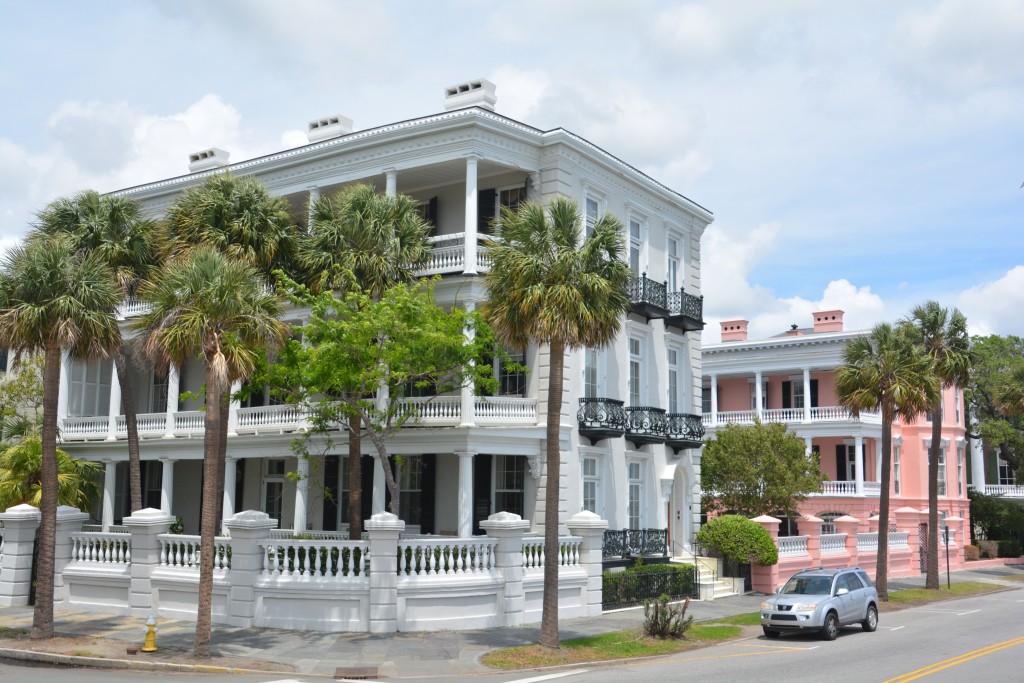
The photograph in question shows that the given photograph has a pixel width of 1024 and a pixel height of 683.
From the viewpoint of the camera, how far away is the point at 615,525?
30.6m

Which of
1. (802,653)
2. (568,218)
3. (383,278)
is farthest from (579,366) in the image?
(802,653)

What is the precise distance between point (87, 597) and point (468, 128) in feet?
51.3

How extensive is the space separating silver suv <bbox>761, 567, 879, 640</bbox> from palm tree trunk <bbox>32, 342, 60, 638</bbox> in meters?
15.4

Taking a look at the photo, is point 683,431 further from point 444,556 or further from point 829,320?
point 829,320

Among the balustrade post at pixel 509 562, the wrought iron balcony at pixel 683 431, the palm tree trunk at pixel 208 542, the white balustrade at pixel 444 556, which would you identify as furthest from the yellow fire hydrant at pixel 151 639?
the wrought iron balcony at pixel 683 431

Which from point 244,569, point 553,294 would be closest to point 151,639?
point 244,569

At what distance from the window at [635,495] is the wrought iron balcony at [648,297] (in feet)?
16.3

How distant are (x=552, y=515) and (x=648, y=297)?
14081mm

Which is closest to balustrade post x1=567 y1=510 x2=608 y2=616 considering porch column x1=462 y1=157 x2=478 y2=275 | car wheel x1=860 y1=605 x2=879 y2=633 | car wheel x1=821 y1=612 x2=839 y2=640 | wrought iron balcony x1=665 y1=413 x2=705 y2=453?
car wheel x1=821 y1=612 x2=839 y2=640

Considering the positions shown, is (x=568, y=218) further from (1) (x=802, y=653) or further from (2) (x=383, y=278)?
(1) (x=802, y=653)

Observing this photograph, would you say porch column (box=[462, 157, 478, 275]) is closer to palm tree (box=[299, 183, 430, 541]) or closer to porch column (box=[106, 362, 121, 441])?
palm tree (box=[299, 183, 430, 541])

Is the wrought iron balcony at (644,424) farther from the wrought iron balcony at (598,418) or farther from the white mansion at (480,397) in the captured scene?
the wrought iron balcony at (598,418)

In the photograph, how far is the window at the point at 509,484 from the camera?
28.8 metres

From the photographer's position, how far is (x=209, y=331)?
18375 millimetres
